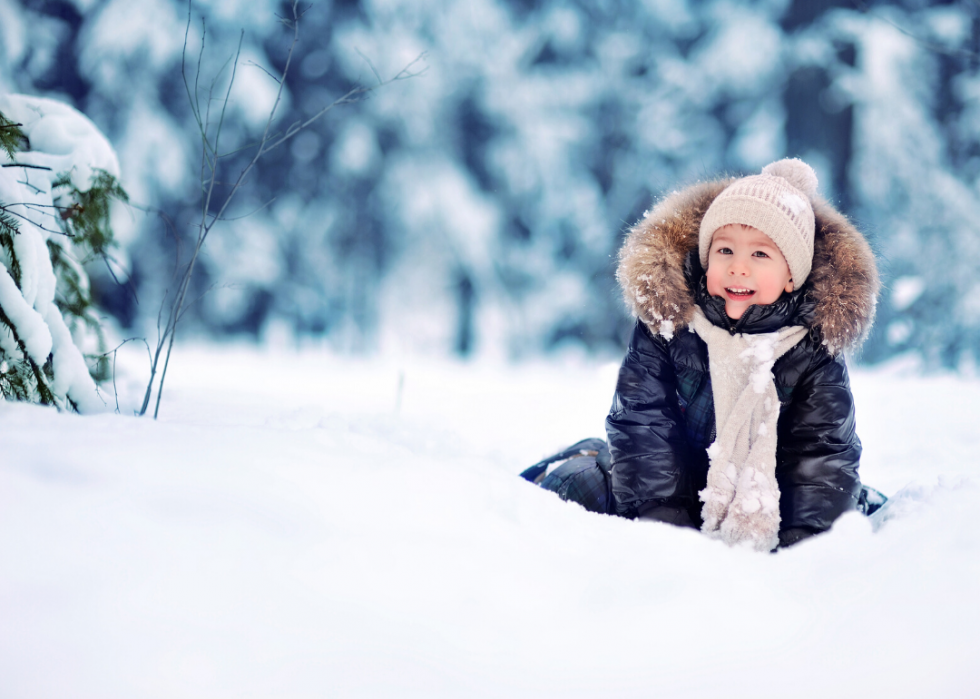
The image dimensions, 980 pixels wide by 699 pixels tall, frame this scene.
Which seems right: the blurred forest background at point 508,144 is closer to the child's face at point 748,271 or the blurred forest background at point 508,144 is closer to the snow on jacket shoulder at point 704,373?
the snow on jacket shoulder at point 704,373

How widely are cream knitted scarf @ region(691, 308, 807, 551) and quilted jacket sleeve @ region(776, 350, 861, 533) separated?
0.08m

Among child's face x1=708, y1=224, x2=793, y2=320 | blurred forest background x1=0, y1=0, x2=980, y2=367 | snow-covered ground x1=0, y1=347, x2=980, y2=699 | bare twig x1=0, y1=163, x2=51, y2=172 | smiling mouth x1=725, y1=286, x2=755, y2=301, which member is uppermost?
blurred forest background x1=0, y1=0, x2=980, y2=367

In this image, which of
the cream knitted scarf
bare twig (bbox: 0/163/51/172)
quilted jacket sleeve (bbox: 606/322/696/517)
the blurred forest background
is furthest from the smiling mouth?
the blurred forest background

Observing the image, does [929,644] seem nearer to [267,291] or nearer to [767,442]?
[767,442]

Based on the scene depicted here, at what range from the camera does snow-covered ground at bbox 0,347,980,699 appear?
89 centimetres

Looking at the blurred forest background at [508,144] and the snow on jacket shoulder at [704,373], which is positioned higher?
the blurred forest background at [508,144]

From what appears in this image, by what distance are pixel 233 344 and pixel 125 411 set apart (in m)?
6.31

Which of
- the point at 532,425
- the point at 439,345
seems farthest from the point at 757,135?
the point at 532,425

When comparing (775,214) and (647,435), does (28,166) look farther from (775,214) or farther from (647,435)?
(775,214)

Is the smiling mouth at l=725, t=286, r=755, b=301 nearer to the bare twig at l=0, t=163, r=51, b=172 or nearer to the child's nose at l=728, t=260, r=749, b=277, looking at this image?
the child's nose at l=728, t=260, r=749, b=277

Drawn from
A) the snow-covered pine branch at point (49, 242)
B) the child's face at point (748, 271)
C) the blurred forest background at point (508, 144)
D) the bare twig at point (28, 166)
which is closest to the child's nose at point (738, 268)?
the child's face at point (748, 271)

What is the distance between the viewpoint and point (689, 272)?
87.1 inches

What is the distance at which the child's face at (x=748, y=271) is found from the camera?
203 cm

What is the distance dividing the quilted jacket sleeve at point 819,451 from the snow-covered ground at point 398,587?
1.55 ft
